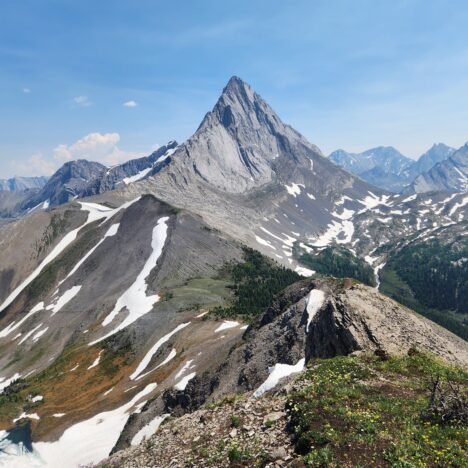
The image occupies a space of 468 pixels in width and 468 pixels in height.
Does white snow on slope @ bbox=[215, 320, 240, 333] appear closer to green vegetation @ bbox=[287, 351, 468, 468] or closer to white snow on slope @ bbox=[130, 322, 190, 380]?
white snow on slope @ bbox=[130, 322, 190, 380]

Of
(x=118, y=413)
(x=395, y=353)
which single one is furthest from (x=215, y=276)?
(x=395, y=353)

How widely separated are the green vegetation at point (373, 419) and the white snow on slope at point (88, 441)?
1895 inches

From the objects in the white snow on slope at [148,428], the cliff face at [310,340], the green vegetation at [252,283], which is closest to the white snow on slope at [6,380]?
the green vegetation at [252,283]

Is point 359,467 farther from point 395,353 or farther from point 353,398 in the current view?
point 395,353

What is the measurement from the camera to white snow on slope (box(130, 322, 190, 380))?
8994 centimetres

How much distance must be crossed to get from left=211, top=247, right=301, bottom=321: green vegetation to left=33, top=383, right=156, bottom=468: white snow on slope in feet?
105

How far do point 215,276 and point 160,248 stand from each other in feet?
77.6

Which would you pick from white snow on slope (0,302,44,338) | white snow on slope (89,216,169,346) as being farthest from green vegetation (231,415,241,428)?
white snow on slope (0,302,44,338)

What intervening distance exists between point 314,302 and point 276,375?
1784 centimetres

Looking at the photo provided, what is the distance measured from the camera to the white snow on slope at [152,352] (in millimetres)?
89938

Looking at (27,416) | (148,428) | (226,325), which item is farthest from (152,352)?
(148,428)

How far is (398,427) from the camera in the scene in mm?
19344

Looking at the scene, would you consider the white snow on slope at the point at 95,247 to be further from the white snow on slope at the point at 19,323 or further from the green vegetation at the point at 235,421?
the green vegetation at the point at 235,421

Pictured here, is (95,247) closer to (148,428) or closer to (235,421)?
(148,428)
